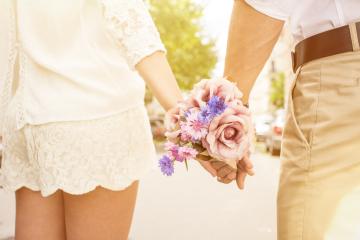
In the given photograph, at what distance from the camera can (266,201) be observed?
923 cm

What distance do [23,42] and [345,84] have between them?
131cm

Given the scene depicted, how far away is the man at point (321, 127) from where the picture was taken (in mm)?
1913

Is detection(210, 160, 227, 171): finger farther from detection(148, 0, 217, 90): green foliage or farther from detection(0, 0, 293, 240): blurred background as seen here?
detection(148, 0, 217, 90): green foliage

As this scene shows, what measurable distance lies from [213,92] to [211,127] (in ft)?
0.44

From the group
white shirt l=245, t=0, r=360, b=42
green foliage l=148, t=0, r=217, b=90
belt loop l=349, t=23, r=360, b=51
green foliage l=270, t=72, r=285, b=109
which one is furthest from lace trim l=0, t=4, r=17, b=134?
green foliage l=270, t=72, r=285, b=109

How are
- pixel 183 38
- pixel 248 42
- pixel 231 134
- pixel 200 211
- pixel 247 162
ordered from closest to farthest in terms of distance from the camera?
1. pixel 231 134
2. pixel 247 162
3. pixel 248 42
4. pixel 200 211
5. pixel 183 38

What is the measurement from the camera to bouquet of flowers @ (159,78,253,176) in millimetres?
1889

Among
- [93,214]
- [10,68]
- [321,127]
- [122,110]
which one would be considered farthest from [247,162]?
[10,68]

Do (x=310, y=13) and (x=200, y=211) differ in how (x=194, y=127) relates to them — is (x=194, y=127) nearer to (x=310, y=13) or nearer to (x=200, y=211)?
(x=310, y=13)

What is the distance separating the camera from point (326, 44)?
6.51ft

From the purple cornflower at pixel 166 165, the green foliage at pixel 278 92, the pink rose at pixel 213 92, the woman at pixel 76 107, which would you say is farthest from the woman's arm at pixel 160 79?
the green foliage at pixel 278 92

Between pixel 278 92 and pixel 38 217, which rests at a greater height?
pixel 38 217

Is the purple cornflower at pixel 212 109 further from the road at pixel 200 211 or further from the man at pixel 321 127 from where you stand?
the road at pixel 200 211

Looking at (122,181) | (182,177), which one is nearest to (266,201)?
(182,177)
